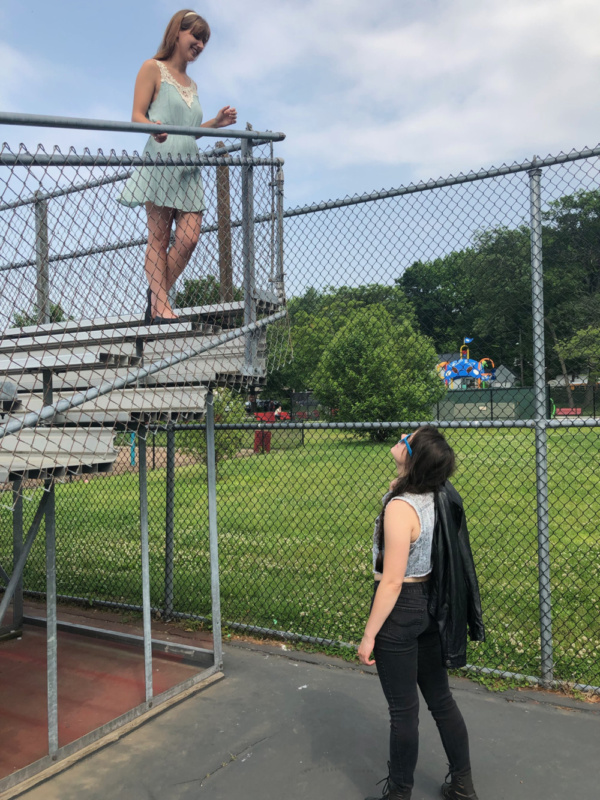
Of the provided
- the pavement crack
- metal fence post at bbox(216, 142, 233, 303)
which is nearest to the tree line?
metal fence post at bbox(216, 142, 233, 303)

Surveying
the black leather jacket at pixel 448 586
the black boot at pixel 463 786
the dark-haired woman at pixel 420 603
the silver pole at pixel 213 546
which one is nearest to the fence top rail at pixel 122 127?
the silver pole at pixel 213 546

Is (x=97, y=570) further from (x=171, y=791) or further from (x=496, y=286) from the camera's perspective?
(x=496, y=286)

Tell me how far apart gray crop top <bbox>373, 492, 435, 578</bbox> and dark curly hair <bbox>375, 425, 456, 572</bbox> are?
0.04 meters

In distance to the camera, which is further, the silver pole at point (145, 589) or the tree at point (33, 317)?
the tree at point (33, 317)

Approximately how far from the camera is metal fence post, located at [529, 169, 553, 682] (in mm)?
4082

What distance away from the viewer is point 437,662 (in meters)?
2.87

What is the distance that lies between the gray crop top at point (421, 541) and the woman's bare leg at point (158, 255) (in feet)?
6.74

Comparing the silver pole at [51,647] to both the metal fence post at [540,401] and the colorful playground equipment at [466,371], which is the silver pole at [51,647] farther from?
the metal fence post at [540,401]

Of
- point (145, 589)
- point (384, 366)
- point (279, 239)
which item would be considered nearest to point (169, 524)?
point (145, 589)

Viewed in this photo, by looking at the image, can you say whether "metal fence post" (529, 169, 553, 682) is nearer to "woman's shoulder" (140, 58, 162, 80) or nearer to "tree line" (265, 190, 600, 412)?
"tree line" (265, 190, 600, 412)

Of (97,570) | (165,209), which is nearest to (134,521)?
(97,570)

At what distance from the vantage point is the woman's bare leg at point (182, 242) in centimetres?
421

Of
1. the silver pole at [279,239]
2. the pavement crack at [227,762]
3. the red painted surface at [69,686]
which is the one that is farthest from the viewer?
the silver pole at [279,239]

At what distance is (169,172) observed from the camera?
13.3 ft
